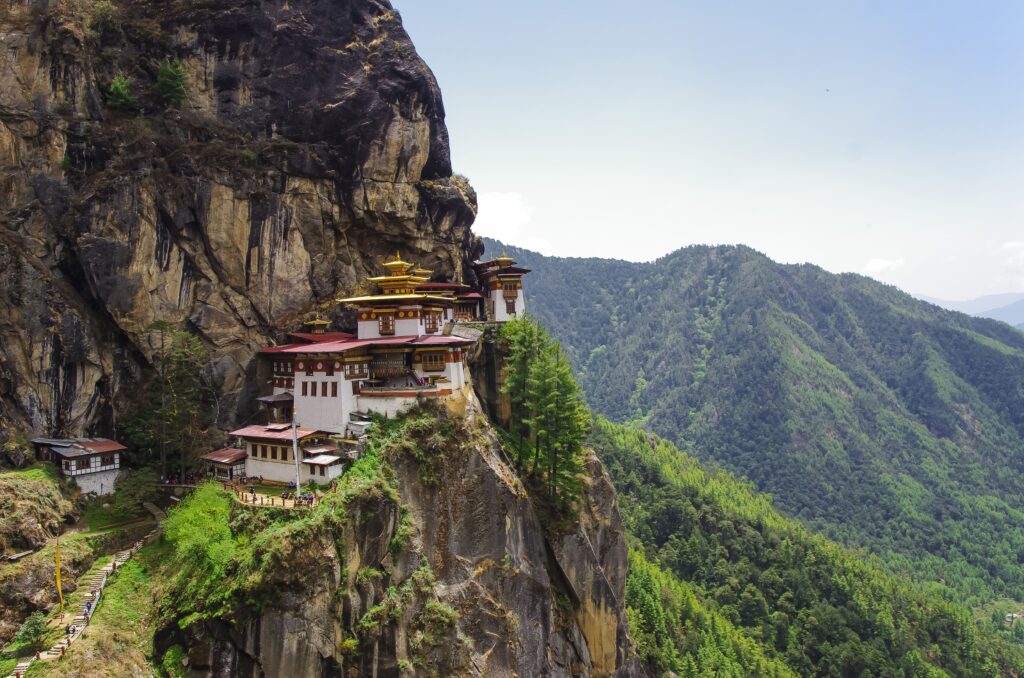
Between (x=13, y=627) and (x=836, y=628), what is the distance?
106 meters

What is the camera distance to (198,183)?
52156 mm

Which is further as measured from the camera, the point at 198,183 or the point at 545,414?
the point at 198,183

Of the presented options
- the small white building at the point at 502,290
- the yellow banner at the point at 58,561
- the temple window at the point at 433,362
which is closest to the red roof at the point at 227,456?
the yellow banner at the point at 58,561

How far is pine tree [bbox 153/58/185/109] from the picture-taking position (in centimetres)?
5434

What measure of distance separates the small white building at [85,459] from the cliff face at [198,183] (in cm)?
181

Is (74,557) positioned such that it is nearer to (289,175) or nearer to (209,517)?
(209,517)

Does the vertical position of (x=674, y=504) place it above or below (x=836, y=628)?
above

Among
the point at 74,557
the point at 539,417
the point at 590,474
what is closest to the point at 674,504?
the point at 590,474

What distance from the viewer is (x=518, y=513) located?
4772cm

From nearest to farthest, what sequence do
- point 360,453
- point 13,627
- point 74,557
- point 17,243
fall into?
point 13,627, point 74,557, point 360,453, point 17,243

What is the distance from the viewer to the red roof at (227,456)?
4528cm

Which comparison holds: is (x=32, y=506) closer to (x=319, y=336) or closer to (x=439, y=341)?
(x=319, y=336)

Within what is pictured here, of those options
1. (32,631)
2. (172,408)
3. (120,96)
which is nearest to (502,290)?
(172,408)

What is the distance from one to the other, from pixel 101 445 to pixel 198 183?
2004cm
